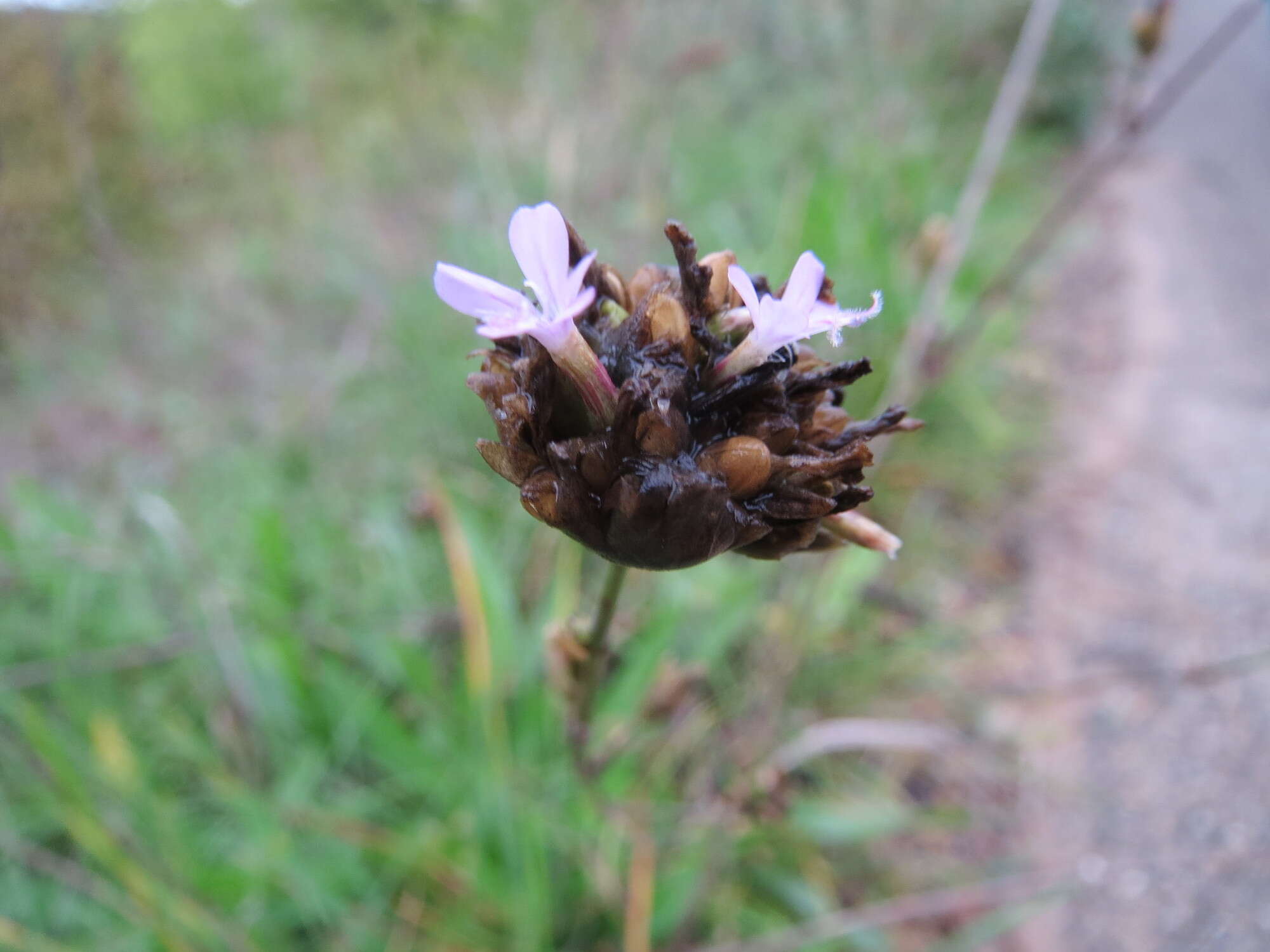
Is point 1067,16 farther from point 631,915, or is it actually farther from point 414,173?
point 631,915

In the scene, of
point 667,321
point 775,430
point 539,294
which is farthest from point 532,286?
point 775,430

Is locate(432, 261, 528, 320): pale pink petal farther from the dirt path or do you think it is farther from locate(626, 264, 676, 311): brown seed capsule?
the dirt path

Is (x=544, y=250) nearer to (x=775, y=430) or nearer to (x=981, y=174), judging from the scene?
(x=775, y=430)

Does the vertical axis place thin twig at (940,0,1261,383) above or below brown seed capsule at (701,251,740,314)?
above

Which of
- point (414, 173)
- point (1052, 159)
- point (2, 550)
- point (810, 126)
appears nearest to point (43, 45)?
point (414, 173)

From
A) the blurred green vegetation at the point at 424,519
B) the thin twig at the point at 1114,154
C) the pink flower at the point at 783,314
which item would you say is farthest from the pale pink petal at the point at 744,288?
the thin twig at the point at 1114,154

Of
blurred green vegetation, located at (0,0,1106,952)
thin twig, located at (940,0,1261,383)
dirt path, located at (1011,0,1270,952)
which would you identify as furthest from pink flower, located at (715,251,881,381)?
dirt path, located at (1011,0,1270,952)

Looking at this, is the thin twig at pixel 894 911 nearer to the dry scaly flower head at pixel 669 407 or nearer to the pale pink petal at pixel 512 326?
the dry scaly flower head at pixel 669 407
